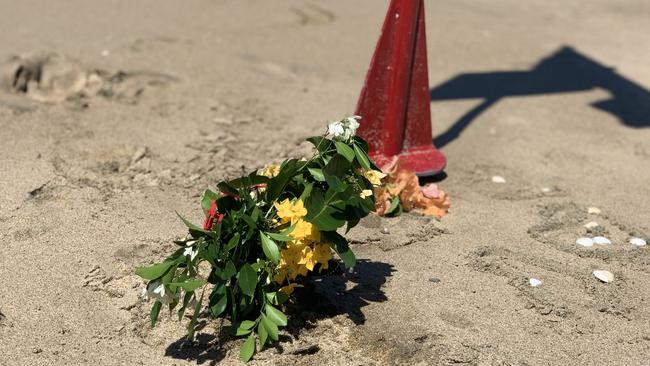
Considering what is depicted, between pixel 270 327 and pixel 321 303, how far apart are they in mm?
369

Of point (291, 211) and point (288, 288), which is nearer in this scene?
point (291, 211)

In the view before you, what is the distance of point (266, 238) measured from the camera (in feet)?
8.80

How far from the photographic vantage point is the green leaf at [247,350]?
2.74 metres

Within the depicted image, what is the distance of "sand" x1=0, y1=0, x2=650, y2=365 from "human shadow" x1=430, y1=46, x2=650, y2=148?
0.07 ft

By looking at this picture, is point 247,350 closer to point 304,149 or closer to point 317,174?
point 317,174

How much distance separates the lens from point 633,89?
5535 millimetres

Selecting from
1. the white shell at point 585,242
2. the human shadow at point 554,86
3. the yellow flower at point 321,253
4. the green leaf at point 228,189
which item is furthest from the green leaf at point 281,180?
the human shadow at point 554,86

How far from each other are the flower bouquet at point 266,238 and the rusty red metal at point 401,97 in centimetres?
121

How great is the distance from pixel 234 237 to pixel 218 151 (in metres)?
1.74

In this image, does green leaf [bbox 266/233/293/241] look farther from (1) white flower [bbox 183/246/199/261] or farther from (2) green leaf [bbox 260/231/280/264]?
(1) white flower [bbox 183/246/199/261]

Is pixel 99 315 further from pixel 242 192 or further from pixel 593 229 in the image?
pixel 593 229

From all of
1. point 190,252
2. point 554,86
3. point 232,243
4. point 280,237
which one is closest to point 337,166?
point 280,237

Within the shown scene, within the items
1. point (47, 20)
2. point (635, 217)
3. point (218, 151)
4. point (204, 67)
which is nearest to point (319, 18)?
point (204, 67)

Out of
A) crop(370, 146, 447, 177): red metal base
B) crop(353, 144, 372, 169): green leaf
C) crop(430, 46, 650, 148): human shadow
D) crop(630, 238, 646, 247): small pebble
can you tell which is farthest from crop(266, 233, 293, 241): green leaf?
crop(430, 46, 650, 148): human shadow
